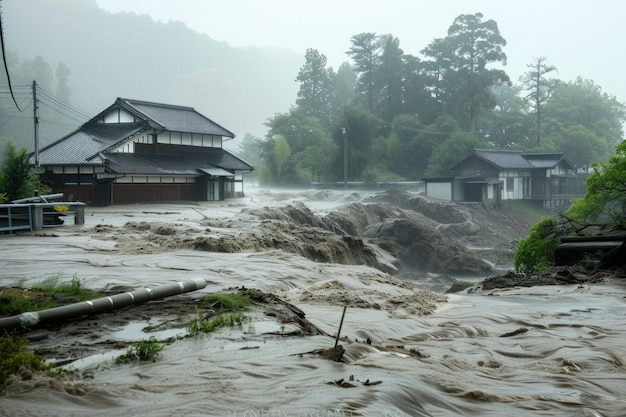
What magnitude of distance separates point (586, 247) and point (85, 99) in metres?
136

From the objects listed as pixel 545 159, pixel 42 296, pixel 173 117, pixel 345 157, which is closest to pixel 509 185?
pixel 545 159

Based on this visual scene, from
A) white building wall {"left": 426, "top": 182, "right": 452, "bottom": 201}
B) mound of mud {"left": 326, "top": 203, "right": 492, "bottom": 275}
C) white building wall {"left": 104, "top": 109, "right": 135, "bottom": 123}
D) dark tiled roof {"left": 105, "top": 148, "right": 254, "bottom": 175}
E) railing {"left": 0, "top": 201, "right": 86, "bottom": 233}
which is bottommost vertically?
mound of mud {"left": 326, "top": 203, "right": 492, "bottom": 275}

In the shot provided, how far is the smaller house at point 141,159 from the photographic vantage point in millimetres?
36219

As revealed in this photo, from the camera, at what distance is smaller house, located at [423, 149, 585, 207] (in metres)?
53.2

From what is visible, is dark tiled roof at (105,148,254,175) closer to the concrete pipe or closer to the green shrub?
the green shrub

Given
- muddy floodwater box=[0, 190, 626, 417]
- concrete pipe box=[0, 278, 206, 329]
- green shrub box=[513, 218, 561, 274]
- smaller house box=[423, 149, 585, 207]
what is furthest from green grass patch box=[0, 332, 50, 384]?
smaller house box=[423, 149, 585, 207]

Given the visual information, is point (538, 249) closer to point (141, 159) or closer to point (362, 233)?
point (362, 233)

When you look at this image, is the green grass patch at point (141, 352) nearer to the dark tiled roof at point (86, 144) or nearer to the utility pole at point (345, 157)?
the dark tiled roof at point (86, 144)

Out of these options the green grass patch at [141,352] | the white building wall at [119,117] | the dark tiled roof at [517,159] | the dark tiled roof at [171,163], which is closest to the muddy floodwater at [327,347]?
the green grass patch at [141,352]

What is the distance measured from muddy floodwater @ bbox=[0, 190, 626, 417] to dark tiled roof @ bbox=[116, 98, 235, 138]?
2781 centimetres

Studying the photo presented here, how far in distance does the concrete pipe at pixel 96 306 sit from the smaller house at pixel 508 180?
44936mm

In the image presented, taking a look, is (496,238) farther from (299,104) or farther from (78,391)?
(78,391)

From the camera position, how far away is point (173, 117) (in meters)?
44.8

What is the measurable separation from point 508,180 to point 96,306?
164ft
